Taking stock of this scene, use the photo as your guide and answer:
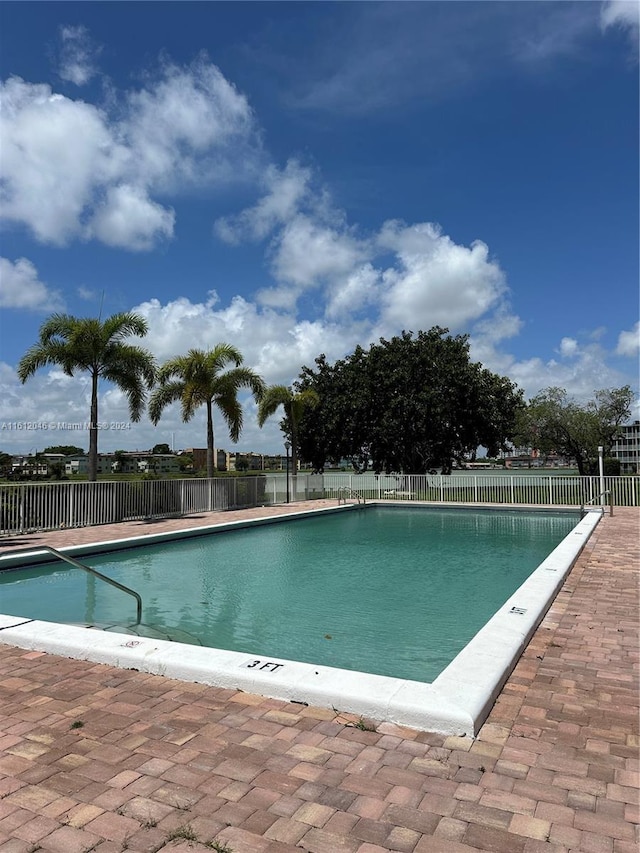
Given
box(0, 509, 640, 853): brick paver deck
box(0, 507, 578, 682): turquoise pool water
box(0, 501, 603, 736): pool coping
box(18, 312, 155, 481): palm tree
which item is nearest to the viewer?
box(0, 509, 640, 853): brick paver deck

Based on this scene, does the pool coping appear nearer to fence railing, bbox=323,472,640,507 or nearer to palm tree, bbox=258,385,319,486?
fence railing, bbox=323,472,640,507

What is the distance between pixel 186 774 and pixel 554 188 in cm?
1370

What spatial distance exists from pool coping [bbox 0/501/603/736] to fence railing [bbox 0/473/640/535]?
8479mm

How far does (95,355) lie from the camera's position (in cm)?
1554

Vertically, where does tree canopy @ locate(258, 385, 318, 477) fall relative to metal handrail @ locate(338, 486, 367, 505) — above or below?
above

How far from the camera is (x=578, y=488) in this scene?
21109 millimetres

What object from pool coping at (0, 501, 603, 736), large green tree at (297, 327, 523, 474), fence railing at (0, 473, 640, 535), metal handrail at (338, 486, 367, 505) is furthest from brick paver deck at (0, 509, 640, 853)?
large green tree at (297, 327, 523, 474)

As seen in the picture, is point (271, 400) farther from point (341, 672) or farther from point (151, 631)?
point (341, 672)

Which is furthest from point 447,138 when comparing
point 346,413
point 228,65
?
point 346,413

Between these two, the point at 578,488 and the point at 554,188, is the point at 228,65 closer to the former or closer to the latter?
the point at 554,188

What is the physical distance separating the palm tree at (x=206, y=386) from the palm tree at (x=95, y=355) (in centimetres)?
229

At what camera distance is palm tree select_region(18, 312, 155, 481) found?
15.1 metres

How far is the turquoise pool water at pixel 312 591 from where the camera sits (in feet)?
18.6

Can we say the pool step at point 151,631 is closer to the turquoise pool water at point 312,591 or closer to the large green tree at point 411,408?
the turquoise pool water at point 312,591
